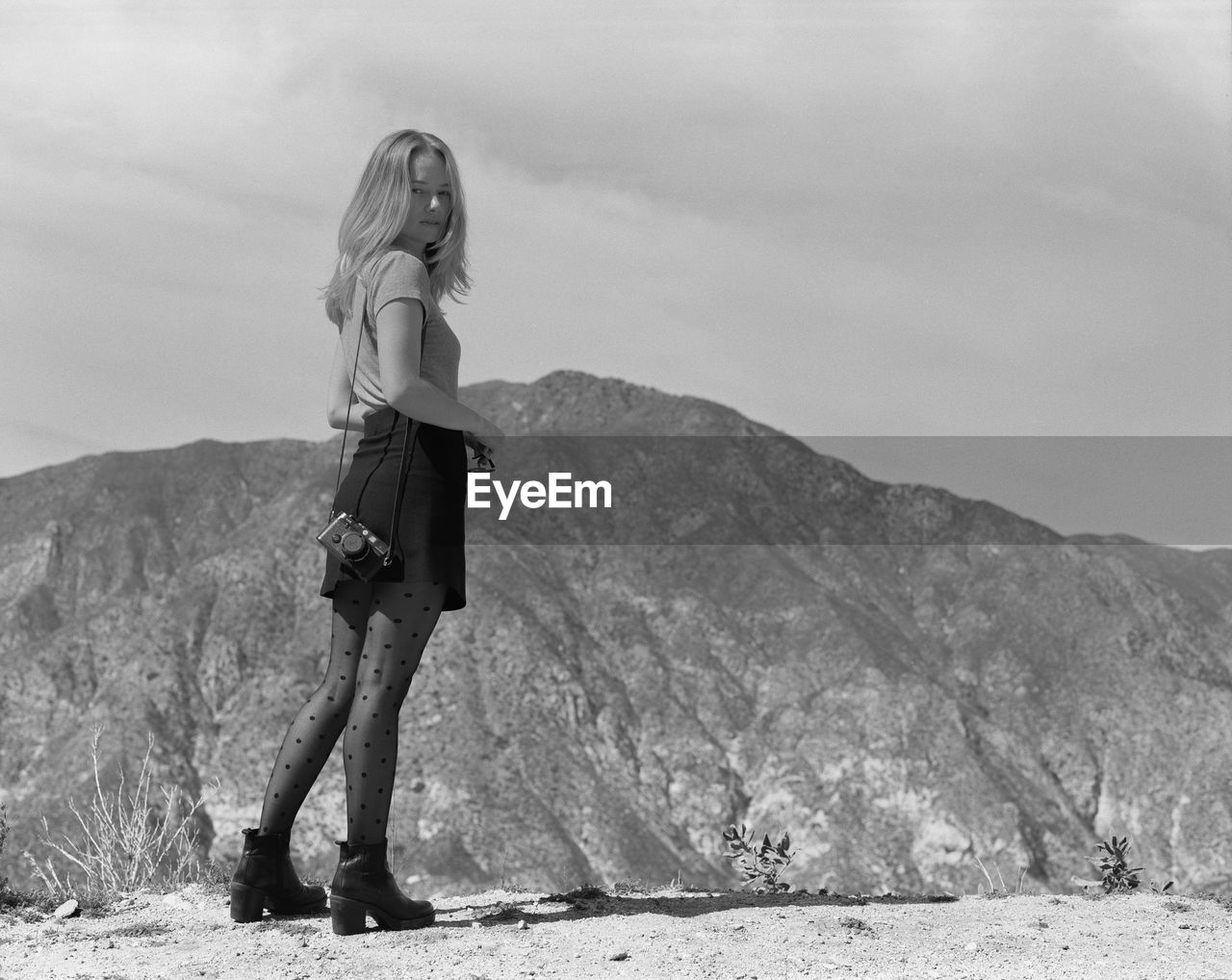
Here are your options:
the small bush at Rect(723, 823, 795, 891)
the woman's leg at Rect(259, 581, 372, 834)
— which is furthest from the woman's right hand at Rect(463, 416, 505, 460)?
the small bush at Rect(723, 823, 795, 891)

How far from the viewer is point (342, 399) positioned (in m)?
5.97

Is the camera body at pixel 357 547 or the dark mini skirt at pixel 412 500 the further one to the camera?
the dark mini skirt at pixel 412 500

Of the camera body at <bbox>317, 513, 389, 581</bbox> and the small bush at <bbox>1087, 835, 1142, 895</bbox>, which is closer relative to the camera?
the camera body at <bbox>317, 513, 389, 581</bbox>

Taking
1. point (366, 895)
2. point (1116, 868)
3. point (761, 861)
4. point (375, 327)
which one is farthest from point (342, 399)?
point (1116, 868)

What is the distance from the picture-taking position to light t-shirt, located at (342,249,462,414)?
5.53 m

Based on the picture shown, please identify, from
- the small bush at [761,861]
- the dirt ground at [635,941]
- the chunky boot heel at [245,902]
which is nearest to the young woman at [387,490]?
the chunky boot heel at [245,902]

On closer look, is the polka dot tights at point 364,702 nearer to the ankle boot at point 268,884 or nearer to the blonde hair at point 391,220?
the ankle boot at point 268,884

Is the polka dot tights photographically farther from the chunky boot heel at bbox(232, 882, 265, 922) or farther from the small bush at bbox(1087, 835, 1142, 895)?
the small bush at bbox(1087, 835, 1142, 895)

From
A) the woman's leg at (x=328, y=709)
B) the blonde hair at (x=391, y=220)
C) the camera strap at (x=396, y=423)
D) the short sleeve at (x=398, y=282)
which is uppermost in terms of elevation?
the blonde hair at (x=391, y=220)

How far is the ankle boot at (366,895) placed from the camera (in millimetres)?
5660

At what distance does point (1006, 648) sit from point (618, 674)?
23712 millimetres

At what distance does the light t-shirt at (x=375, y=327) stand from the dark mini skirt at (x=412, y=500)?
163mm

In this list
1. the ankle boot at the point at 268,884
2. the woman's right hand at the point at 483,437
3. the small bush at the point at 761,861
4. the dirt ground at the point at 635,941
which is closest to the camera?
the dirt ground at the point at 635,941

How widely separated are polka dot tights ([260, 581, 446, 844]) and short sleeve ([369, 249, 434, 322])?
3.68 feet
